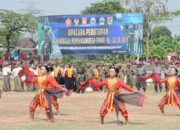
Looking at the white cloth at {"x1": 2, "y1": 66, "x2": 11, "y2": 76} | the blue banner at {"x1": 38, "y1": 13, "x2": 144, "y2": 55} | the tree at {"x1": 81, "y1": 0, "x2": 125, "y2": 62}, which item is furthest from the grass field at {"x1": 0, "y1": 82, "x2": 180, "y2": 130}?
the tree at {"x1": 81, "y1": 0, "x2": 125, "y2": 62}

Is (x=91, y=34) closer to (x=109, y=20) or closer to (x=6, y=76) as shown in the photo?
(x=109, y=20)

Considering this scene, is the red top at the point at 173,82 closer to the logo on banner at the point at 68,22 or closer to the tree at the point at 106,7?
the logo on banner at the point at 68,22

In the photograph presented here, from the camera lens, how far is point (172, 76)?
18422 millimetres

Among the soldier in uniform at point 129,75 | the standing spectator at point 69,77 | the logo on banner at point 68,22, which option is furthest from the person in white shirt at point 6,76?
the soldier in uniform at point 129,75

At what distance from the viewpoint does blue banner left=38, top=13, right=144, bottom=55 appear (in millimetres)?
35594

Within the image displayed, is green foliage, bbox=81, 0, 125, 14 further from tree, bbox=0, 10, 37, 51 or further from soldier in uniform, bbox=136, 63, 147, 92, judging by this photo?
soldier in uniform, bbox=136, 63, 147, 92

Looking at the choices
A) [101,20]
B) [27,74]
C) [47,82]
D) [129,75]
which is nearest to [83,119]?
[47,82]

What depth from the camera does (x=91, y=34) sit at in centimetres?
3625

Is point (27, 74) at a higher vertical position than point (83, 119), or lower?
higher

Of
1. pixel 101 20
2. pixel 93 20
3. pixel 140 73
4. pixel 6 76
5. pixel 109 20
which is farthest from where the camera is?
pixel 93 20

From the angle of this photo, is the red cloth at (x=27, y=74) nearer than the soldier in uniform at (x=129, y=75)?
Yes

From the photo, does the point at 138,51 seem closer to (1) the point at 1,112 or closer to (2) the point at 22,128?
(1) the point at 1,112

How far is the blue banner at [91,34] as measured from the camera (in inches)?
1401

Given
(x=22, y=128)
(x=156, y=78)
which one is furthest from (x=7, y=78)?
(x=22, y=128)
